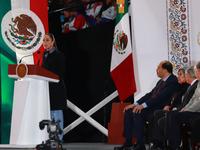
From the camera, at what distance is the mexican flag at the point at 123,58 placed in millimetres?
4164

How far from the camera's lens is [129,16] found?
15.1 ft

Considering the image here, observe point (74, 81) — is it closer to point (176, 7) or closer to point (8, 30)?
point (8, 30)

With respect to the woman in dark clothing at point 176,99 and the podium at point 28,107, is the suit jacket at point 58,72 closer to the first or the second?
the podium at point 28,107

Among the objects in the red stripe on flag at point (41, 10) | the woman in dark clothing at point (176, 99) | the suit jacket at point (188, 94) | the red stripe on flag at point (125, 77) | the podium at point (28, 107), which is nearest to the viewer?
the podium at point (28, 107)

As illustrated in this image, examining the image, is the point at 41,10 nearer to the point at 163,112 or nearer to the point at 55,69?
the point at 55,69

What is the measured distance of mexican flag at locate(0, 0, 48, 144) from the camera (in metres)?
4.23

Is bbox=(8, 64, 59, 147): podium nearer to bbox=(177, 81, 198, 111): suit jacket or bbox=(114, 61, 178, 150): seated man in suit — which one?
bbox=(114, 61, 178, 150): seated man in suit

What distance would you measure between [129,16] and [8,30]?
1.79 m

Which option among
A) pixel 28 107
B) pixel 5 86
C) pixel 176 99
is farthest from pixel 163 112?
pixel 5 86

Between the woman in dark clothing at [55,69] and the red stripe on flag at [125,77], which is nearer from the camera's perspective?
the woman in dark clothing at [55,69]

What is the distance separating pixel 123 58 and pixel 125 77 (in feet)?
0.87

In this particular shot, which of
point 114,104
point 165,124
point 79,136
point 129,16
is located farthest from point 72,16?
point 165,124

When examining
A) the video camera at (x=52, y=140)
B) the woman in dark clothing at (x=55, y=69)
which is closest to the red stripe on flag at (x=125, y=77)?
the woman in dark clothing at (x=55, y=69)

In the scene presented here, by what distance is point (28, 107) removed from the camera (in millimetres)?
2432
